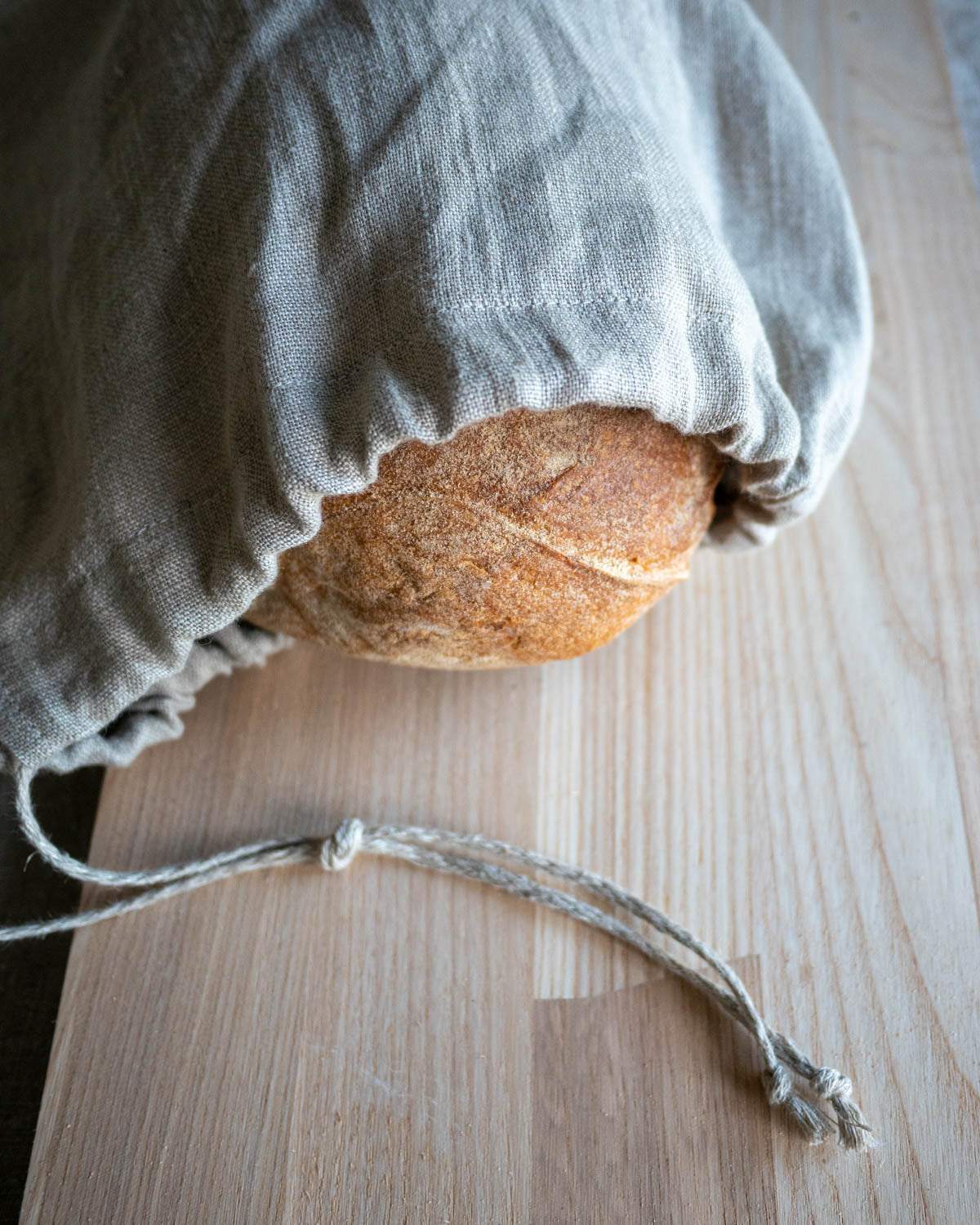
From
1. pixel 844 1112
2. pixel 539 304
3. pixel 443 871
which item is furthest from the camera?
pixel 443 871

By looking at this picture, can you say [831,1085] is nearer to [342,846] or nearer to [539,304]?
[342,846]

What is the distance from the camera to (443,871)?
0.81 meters

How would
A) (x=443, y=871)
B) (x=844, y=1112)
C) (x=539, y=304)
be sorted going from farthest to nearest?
(x=443, y=871)
(x=844, y=1112)
(x=539, y=304)

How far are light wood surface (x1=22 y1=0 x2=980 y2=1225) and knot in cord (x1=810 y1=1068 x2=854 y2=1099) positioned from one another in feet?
0.10

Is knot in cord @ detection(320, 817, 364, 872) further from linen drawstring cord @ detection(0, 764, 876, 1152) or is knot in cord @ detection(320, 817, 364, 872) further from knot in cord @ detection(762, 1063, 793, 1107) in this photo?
knot in cord @ detection(762, 1063, 793, 1107)

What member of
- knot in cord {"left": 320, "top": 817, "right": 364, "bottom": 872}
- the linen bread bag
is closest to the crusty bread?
the linen bread bag

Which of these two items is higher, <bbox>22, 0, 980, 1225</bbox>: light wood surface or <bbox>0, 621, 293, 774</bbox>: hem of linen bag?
<bbox>0, 621, 293, 774</bbox>: hem of linen bag

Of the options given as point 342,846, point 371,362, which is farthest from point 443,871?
point 371,362

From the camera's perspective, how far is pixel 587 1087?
74 centimetres

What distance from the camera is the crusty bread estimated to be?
0.64 m

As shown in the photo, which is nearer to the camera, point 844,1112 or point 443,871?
point 844,1112

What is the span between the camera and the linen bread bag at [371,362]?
590 millimetres

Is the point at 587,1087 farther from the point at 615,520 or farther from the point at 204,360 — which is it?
the point at 204,360

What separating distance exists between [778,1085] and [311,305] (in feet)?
2.03
